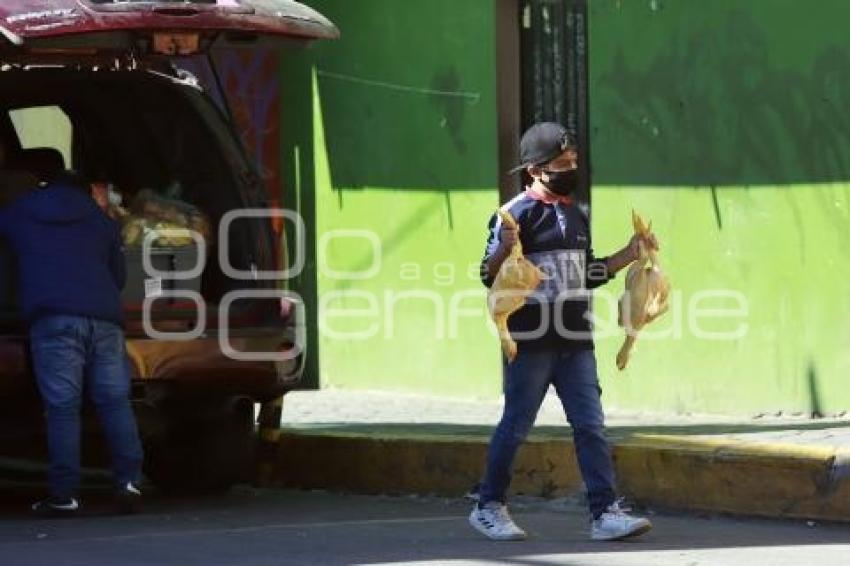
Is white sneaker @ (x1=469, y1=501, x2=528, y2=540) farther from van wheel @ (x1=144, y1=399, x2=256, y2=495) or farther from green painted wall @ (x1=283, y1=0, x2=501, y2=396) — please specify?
green painted wall @ (x1=283, y1=0, x2=501, y2=396)

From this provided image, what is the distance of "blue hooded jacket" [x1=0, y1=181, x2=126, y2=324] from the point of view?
9750 mm

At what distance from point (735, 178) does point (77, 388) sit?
13.5 feet

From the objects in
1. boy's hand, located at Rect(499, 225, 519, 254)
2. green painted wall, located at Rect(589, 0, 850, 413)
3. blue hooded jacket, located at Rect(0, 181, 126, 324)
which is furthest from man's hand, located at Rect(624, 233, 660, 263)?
green painted wall, located at Rect(589, 0, 850, 413)

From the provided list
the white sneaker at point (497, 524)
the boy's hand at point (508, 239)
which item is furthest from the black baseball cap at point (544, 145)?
the white sneaker at point (497, 524)

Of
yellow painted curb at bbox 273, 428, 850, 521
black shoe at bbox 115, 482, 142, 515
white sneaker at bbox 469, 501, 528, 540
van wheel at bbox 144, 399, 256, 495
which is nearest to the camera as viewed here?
white sneaker at bbox 469, 501, 528, 540

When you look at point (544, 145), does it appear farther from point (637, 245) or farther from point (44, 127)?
point (44, 127)

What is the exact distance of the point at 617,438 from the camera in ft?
34.2

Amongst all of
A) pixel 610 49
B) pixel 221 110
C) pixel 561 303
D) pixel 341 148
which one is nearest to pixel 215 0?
pixel 221 110

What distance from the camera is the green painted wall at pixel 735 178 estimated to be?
11758 millimetres

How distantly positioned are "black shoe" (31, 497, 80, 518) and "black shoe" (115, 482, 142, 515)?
0.18 meters

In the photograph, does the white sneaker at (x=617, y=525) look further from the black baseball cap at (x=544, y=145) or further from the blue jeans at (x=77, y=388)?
the blue jeans at (x=77, y=388)

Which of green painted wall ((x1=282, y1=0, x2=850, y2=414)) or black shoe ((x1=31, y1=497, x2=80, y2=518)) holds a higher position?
green painted wall ((x1=282, y1=0, x2=850, y2=414))

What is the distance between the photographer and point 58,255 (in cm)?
979

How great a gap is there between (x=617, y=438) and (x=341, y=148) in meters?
4.77
